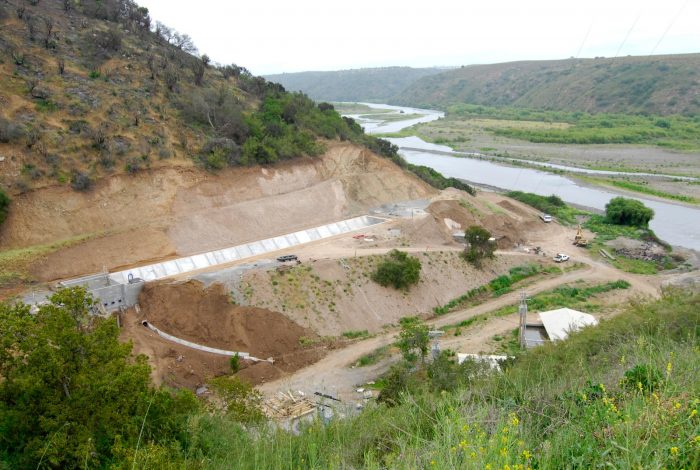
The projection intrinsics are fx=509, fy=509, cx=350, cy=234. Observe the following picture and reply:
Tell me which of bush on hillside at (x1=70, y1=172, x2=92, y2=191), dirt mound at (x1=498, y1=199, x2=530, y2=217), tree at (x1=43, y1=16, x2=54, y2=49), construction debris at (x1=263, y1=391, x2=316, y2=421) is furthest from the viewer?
dirt mound at (x1=498, y1=199, x2=530, y2=217)

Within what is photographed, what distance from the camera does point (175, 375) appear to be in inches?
816

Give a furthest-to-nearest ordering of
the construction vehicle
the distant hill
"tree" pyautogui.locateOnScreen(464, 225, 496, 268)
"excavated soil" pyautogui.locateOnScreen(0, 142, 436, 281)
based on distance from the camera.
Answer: the distant hill → the construction vehicle → "tree" pyautogui.locateOnScreen(464, 225, 496, 268) → "excavated soil" pyautogui.locateOnScreen(0, 142, 436, 281)

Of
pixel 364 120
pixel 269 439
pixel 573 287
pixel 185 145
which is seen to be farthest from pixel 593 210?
pixel 364 120

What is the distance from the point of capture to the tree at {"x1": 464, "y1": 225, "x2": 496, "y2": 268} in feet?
109

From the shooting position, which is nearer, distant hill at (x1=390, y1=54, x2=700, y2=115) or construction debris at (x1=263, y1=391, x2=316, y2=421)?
construction debris at (x1=263, y1=391, x2=316, y2=421)

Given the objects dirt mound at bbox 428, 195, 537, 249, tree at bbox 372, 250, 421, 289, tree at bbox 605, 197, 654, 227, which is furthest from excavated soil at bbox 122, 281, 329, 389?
tree at bbox 605, 197, 654, 227

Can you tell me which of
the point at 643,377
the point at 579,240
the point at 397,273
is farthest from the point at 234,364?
the point at 579,240

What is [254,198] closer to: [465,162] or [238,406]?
[238,406]

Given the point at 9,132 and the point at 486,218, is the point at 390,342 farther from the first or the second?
the point at 9,132

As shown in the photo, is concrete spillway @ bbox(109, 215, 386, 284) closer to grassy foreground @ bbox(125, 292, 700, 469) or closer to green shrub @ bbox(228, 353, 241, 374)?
green shrub @ bbox(228, 353, 241, 374)

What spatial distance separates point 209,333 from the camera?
76.8ft

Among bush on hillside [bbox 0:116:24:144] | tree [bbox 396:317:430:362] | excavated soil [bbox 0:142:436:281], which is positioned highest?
bush on hillside [bbox 0:116:24:144]

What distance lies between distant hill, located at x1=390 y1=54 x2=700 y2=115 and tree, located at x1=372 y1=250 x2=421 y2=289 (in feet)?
305

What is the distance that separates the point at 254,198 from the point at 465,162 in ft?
164
